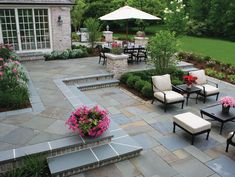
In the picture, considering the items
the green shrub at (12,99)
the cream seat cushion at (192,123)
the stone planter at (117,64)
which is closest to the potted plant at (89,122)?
the cream seat cushion at (192,123)

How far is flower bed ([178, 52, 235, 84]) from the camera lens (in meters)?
11.0

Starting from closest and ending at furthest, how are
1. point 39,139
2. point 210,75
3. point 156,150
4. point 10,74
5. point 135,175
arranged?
1. point 135,175
2. point 39,139
3. point 156,150
4. point 10,74
5. point 210,75

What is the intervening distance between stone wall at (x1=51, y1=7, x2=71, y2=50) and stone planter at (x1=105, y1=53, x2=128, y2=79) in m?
4.69

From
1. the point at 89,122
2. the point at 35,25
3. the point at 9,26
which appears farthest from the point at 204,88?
the point at 9,26

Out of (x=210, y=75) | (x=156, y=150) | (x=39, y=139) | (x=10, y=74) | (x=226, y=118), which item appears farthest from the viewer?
(x=210, y=75)

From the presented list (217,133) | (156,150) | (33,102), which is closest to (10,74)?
(33,102)

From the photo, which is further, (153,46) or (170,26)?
(170,26)

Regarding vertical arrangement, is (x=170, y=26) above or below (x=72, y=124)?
above

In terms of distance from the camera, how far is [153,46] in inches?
364

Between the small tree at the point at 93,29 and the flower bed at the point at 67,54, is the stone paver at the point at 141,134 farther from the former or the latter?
the small tree at the point at 93,29

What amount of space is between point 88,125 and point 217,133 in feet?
11.5

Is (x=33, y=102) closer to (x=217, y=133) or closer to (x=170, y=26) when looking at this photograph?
(x=217, y=133)

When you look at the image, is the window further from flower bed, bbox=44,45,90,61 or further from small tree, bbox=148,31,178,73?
small tree, bbox=148,31,178,73

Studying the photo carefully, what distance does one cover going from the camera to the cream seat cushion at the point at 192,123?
5559 mm
